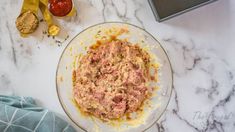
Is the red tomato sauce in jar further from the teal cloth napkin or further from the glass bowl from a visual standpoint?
the teal cloth napkin

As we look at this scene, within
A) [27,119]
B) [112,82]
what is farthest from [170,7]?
[27,119]

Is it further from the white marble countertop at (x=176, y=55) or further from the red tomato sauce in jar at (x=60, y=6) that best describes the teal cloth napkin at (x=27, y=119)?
the red tomato sauce in jar at (x=60, y=6)

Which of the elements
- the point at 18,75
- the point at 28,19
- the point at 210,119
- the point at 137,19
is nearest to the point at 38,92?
the point at 18,75

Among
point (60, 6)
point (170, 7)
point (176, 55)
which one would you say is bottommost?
point (176, 55)

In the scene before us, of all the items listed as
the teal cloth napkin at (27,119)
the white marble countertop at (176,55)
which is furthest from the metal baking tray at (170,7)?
the teal cloth napkin at (27,119)

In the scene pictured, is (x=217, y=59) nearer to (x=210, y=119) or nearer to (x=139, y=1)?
(x=210, y=119)

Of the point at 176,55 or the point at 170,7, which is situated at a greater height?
the point at 170,7

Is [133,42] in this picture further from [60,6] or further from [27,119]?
[27,119]

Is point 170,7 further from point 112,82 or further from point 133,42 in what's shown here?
point 112,82
